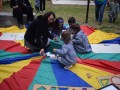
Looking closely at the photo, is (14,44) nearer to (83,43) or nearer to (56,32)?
(56,32)

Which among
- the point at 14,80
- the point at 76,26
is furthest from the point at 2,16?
the point at 14,80

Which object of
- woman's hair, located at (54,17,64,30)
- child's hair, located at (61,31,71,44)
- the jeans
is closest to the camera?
child's hair, located at (61,31,71,44)

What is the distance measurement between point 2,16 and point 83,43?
3.46 meters

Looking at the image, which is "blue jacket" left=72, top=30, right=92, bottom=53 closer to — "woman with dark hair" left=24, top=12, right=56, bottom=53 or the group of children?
the group of children

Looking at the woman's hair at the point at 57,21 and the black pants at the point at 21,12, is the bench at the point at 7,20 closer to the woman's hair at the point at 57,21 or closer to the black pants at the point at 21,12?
the black pants at the point at 21,12

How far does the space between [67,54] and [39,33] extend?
2.67 ft

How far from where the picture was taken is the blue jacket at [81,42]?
16.4 ft

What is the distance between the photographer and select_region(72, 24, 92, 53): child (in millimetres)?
5000

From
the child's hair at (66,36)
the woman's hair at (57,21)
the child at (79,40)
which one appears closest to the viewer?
the child's hair at (66,36)

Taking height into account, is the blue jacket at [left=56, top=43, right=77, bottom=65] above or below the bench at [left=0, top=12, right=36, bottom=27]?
below

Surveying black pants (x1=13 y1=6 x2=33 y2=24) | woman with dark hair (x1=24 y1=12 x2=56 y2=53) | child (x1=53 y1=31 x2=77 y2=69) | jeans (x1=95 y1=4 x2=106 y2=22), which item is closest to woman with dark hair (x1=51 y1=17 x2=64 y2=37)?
woman with dark hair (x1=24 y1=12 x2=56 y2=53)

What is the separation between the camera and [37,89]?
12.3 feet

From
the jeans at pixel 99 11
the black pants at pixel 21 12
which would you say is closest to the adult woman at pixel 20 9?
the black pants at pixel 21 12

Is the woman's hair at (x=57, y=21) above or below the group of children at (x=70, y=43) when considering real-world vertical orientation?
above
